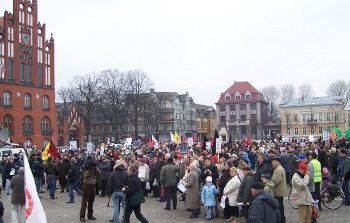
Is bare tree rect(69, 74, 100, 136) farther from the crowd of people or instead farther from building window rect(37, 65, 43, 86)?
the crowd of people

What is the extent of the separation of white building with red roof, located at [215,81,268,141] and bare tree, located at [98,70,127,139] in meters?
47.5

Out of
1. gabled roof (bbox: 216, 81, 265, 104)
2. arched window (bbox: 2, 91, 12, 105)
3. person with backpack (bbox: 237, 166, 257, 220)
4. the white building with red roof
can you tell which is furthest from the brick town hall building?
gabled roof (bbox: 216, 81, 265, 104)

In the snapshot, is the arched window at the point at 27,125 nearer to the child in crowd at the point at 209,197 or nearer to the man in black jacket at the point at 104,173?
the man in black jacket at the point at 104,173

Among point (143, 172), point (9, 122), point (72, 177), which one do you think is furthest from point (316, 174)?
point (9, 122)

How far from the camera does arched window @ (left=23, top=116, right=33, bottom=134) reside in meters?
59.4

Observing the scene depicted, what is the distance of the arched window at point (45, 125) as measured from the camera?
62.1 meters

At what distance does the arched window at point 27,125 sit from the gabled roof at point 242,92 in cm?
6777

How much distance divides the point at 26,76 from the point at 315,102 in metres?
65.9

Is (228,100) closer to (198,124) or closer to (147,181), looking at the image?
(198,124)

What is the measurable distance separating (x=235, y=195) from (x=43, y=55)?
2059 inches

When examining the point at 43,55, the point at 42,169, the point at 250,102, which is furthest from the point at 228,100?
the point at 42,169

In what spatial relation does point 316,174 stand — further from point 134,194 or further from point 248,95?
point 248,95

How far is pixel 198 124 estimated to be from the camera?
430ft

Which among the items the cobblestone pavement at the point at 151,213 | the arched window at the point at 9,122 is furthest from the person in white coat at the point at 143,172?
the arched window at the point at 9,122
